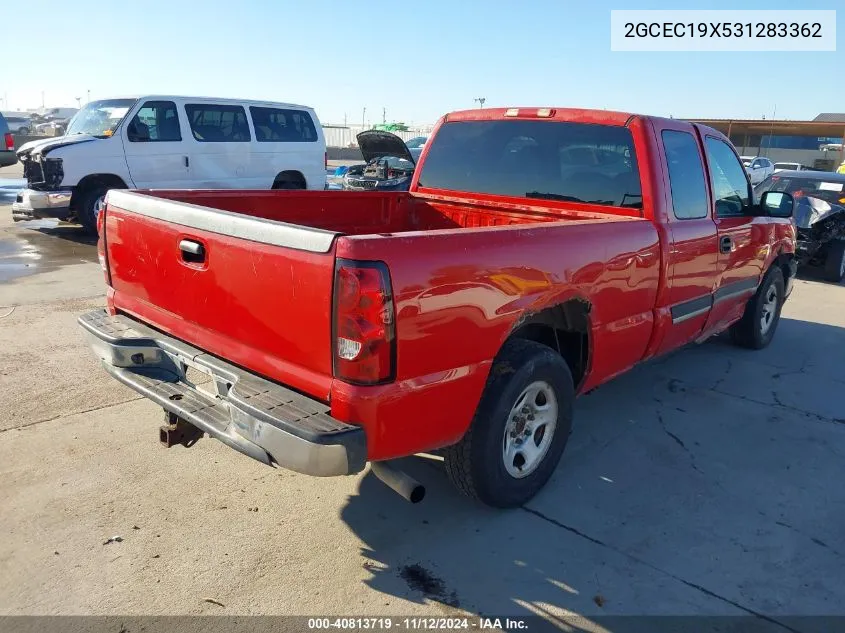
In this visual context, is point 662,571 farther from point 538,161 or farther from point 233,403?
point 538,161

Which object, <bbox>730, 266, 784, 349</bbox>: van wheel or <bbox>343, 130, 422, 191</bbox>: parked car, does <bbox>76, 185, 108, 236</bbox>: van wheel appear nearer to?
<bbox>343, 130, 422, 191</bbox>: parked car

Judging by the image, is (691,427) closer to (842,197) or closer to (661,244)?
(661,244)

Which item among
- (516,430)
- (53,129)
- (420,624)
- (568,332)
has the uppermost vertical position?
(53,129)

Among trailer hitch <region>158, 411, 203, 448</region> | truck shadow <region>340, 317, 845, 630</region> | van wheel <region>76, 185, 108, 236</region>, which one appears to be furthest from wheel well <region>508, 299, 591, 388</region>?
van wheel <region>76, 185, 108, 236</region>

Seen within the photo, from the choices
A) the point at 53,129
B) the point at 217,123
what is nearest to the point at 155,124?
the point at 217,123

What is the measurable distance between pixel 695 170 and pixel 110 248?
366 cm

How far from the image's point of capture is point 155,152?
10234 millimetres

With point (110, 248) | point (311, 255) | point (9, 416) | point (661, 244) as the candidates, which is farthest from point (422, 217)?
point (9, 416)

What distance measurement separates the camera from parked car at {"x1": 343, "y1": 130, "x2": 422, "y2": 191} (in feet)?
37.8

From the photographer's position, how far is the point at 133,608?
255cm

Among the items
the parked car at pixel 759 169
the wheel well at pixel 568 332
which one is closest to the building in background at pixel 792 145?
the parked car at pixel 759 169

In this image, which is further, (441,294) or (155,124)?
(155,124)

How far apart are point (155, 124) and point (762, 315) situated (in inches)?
350

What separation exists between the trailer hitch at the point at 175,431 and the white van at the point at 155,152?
26.1ft
